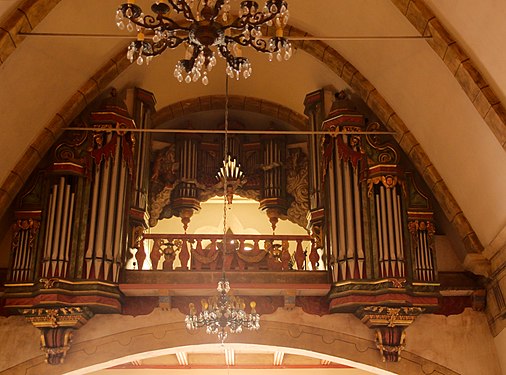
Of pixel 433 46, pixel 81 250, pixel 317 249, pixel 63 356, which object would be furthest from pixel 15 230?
pixel 433 46

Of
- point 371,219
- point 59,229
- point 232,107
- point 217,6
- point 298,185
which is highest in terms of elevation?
point 232,107

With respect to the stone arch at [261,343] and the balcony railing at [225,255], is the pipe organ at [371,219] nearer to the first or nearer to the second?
the stone arch at [261,343]

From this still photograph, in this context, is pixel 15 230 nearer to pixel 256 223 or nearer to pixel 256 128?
pixel 256 128

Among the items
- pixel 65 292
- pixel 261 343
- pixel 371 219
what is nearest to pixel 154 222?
pixel 65 292

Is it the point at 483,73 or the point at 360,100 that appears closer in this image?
the point at 483,73

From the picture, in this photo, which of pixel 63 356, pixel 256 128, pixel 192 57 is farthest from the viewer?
pixel 256 128

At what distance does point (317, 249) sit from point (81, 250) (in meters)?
3.05

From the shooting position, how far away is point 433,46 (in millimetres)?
8797

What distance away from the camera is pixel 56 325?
9648 millimetres

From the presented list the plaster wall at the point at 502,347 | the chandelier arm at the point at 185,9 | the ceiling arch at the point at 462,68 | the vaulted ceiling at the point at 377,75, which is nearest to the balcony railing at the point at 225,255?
the vaulted ceiling at the point at 377,75

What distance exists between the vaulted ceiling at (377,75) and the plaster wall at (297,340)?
126 centimetres

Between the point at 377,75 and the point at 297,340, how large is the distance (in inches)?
140

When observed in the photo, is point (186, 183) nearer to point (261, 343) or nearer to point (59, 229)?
point (59, 229)

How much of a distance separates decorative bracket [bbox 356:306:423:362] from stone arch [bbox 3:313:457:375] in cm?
15
